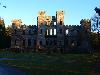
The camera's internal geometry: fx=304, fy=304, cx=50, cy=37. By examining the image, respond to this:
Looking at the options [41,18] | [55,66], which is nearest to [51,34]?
[41,18]

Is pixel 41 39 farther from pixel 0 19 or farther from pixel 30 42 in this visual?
pixel 0 19

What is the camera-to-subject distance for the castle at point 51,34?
285ft

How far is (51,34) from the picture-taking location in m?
89.3

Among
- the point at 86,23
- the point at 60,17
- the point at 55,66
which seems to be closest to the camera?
the point at 55,66

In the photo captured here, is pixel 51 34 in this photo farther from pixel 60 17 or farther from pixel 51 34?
pixel 60 17

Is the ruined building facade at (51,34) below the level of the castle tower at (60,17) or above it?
below

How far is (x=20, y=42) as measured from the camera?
297 ft

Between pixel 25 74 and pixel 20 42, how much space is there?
2649 inches

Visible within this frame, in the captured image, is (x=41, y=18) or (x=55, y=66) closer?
(x=55, y=66)

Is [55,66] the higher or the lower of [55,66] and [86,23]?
the lower

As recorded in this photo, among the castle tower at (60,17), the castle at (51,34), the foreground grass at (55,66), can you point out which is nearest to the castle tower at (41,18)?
the castle at (51,34)

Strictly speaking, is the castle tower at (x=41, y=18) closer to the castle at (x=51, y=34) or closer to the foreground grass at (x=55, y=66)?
the castle at (x=51, y=34)

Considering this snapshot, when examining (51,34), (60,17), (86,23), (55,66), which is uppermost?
(60,17)

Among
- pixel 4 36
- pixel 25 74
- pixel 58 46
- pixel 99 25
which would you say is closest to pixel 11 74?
pixel 25 74
